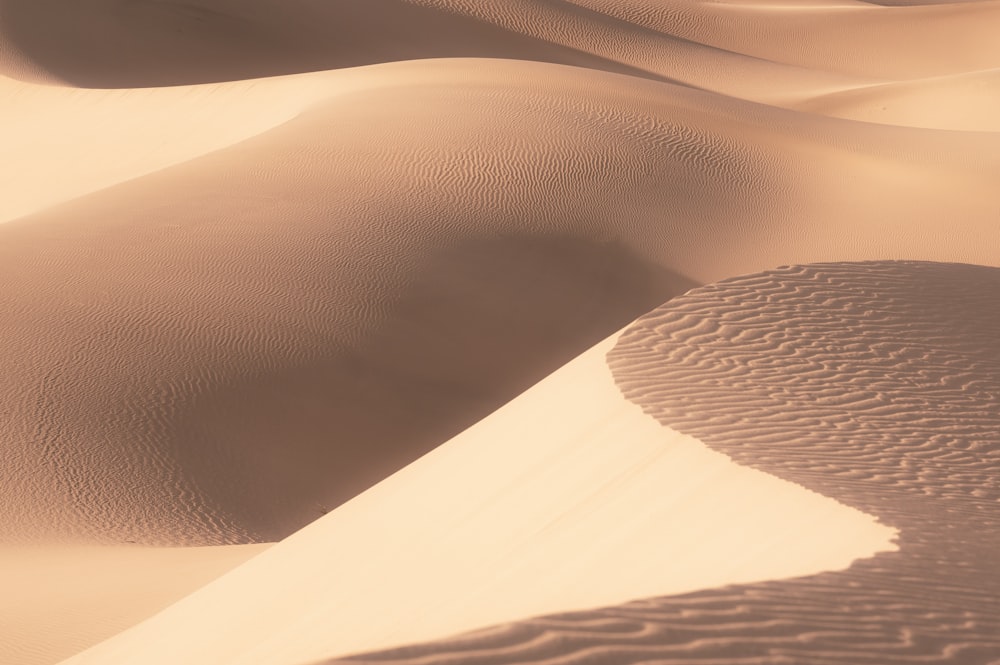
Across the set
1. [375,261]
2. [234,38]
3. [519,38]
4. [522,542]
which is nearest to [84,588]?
[522,542]

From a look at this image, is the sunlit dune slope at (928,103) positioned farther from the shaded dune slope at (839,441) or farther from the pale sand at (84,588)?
the pale sand at (84,588)

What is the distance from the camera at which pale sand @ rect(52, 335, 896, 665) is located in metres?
4.12

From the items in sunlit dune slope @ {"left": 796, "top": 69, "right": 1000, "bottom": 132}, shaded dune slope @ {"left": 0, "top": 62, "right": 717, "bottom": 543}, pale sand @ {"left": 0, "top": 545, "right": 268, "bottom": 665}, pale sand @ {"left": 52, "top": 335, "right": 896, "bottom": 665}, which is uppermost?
sunlit dune slope @ {"left": 796, "top": 69, "right": 1000, "bottom": 132}

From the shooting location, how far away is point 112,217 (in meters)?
12.5

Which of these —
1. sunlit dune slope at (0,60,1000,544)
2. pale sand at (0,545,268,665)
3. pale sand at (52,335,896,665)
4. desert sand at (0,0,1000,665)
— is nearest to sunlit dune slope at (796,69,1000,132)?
desert sand at (0,0,1000,665)

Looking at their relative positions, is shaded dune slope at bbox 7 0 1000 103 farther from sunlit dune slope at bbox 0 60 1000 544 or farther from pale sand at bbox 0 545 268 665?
pale sand at bbox 0 545 268 665

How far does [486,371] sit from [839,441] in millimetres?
5872

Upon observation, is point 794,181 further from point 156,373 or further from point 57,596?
point 57,596

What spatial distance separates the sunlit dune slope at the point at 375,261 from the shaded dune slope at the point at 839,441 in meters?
3.50

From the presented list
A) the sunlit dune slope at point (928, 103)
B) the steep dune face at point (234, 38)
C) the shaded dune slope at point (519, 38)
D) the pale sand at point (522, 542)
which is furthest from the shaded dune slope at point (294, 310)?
the shaded dune slope at point (519, 38)

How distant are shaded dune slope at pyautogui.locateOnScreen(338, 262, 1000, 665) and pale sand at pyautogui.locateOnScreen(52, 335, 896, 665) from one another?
198mm

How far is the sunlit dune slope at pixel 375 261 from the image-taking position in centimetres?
922

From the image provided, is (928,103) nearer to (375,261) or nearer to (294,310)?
(375,261)

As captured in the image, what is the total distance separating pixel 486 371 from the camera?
37.2 feet
